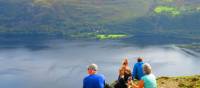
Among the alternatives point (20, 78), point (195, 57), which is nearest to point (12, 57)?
point (20, 78)

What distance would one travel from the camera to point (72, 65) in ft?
538

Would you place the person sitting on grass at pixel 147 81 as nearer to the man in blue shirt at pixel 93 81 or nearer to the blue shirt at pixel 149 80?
the blue shirt at pixel 149 80

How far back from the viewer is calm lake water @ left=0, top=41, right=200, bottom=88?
449 feet

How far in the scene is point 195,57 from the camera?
591 feet

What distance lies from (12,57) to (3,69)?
25332 millimetres

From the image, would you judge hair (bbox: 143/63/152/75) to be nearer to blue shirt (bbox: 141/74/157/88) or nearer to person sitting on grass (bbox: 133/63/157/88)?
person sitting on grass (bbox: 133/63/157/88)

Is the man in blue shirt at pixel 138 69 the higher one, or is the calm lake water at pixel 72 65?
the man in blue shirt at pixel 138 69

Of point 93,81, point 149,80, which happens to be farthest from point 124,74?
point 149,80

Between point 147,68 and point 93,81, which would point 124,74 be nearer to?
point 93,81

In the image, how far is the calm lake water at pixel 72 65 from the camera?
137 metres

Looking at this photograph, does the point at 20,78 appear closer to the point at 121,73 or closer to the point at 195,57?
the point at 195,57

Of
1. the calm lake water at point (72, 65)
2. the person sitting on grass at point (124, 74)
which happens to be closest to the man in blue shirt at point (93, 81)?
the person sitting on grass at point (124, 74)

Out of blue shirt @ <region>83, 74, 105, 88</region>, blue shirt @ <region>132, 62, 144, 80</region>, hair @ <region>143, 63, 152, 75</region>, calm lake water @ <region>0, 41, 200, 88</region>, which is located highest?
hair @ <region>143, 63, 152, 75</region>

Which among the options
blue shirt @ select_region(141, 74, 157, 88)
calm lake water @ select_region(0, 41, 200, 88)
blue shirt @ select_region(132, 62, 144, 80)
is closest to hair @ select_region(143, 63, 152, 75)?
blue shirt @ select_region(141, 74, 157, 88)
